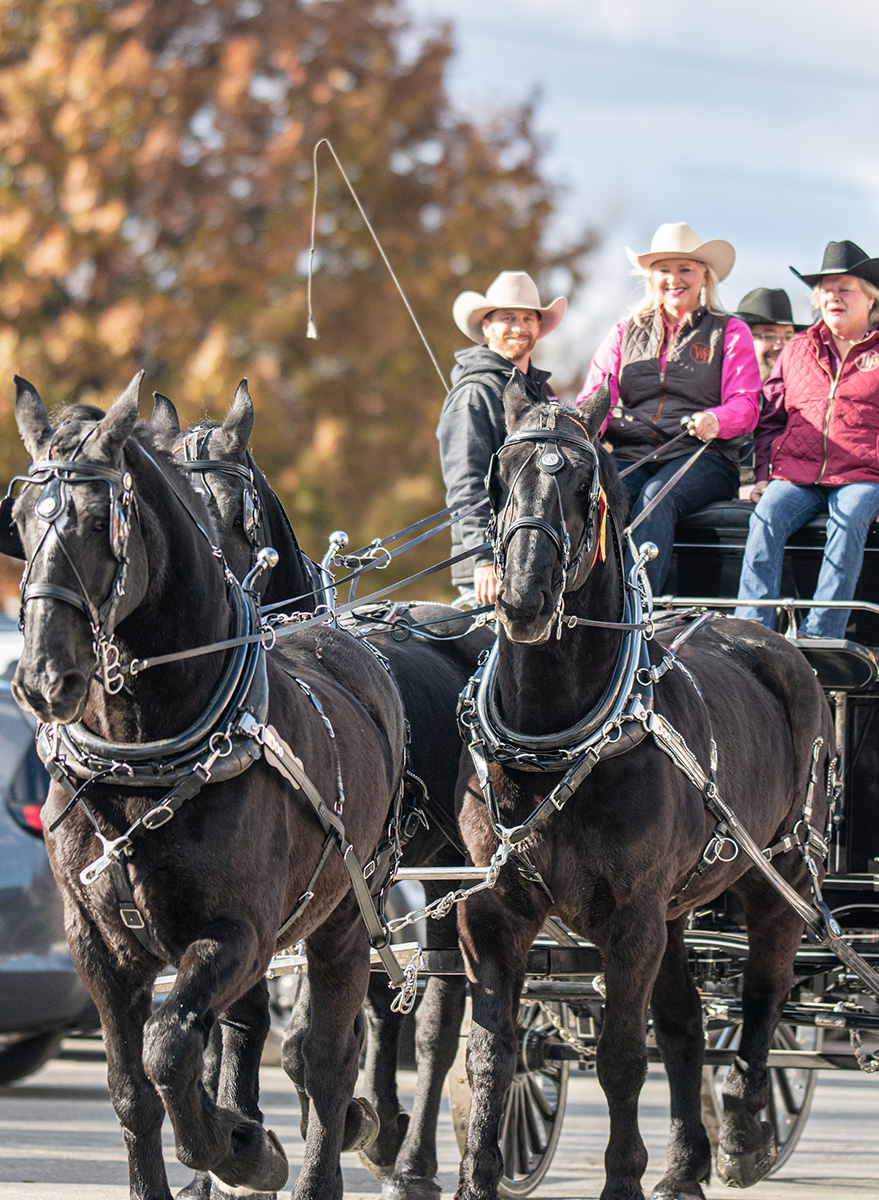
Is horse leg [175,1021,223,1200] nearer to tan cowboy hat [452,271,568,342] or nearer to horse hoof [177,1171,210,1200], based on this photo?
horse hoof [177,1171,210,1200]

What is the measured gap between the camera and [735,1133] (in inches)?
240

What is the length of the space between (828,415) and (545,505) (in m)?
2.29

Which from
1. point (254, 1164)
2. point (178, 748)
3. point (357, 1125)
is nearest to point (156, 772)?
point (178, 748)

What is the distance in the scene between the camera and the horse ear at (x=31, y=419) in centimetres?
405

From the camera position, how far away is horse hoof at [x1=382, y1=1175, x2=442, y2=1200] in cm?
606

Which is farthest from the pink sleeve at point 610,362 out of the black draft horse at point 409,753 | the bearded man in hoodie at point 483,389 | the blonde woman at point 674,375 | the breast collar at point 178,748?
the breast collar at point 178,748

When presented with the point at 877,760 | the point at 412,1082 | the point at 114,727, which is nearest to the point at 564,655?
the point at 114,727

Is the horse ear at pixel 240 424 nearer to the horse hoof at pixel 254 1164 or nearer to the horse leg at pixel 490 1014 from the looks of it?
the horse leg at pixel 490 1014

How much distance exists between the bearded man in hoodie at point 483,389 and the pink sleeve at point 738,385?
0.69 m

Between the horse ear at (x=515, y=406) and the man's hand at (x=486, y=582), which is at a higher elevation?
the horse ear at (x=515, y=406)

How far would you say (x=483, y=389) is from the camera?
6.52m

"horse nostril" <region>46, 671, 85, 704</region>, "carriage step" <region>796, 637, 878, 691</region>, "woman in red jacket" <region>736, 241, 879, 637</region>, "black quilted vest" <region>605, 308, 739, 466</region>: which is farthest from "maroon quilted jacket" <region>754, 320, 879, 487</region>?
"horse nostril" <region>46, 671, 85, 704</region>

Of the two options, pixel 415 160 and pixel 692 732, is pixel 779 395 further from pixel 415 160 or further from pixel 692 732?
pixel 415 160

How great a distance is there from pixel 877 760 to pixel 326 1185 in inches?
116
